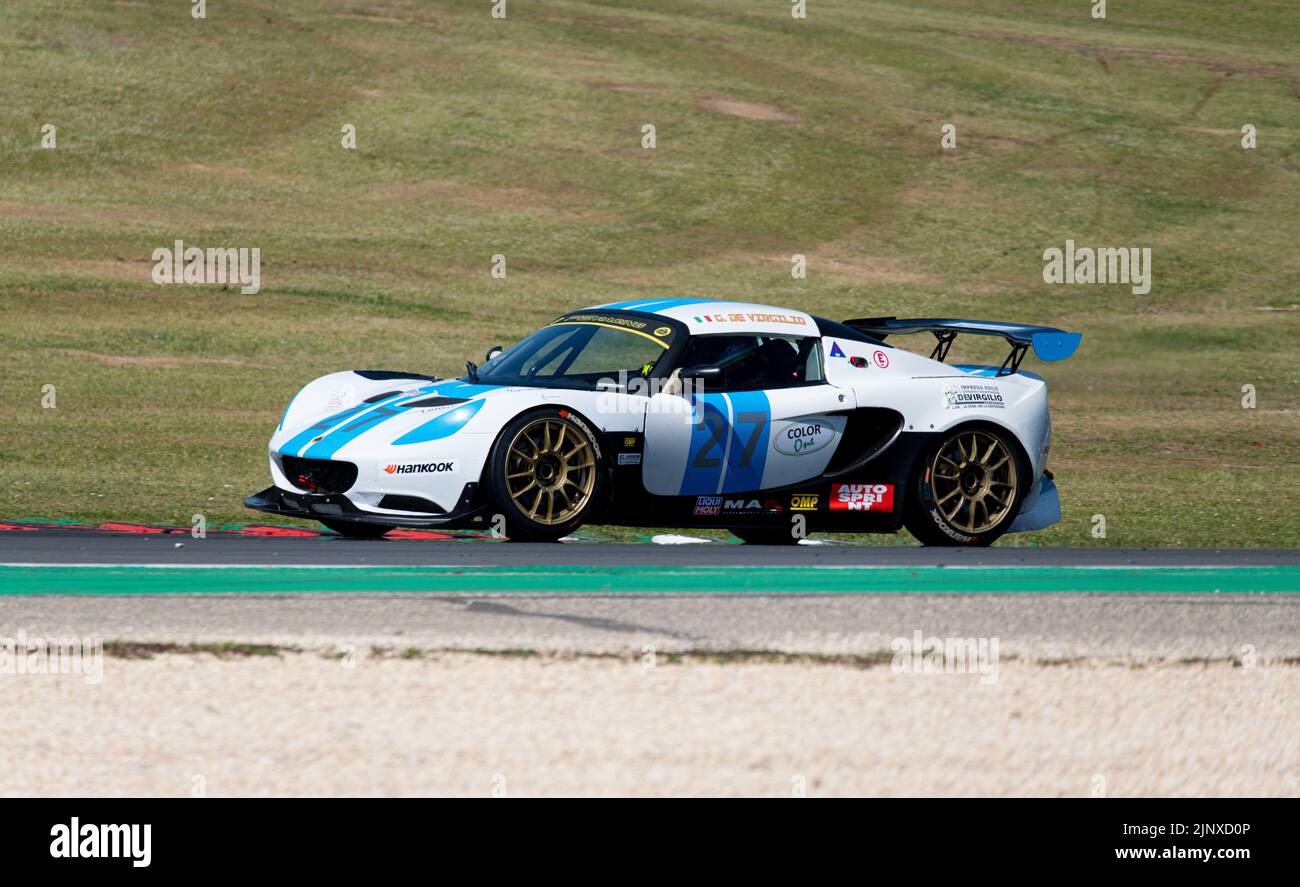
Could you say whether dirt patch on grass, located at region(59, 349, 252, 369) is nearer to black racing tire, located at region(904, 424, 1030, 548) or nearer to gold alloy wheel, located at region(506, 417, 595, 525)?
gold alloy wheel, located at region(506, 417, 595, 525)

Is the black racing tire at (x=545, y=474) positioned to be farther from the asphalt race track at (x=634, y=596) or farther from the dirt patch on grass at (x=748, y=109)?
the dirt patch on grass at (x=748, y=109)

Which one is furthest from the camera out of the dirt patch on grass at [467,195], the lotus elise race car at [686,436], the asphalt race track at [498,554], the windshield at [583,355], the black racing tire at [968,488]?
the dirt patch on grass at [467,195]

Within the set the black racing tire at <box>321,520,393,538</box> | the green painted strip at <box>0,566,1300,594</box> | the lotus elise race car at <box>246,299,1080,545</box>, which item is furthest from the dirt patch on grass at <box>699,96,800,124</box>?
the green painted strip at <box>0,566,1300,594</box>

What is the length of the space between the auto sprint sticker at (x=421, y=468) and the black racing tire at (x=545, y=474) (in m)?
0.22

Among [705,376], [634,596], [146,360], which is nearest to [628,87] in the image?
[146,360]

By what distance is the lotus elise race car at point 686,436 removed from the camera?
10.1 metres

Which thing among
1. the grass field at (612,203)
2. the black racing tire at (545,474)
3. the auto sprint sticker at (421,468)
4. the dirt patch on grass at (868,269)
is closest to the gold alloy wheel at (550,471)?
the black racing tire at (545,474)

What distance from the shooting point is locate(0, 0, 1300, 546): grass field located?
2155cm

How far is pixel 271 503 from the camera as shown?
10617mm

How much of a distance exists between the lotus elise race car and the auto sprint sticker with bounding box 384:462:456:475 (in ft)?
0.03

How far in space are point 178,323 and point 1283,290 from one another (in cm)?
2009

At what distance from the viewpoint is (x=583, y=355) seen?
1105 cm

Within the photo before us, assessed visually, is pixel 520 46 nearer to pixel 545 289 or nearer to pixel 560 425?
pixel 545 289
